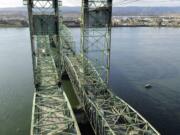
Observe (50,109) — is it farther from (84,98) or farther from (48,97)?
(84,98)

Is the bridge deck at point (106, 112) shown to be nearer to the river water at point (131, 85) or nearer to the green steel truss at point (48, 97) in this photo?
the green steel truss at point (48, 97)

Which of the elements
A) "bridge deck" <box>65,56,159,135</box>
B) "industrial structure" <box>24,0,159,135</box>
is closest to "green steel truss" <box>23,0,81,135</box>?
"industrial structure" <box>24,0,159,135</box>

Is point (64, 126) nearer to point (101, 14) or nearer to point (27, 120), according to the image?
point (27, 120)

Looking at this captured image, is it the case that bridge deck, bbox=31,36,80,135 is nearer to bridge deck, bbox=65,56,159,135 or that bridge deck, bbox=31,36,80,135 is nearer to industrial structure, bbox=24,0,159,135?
industrial structure, bbox=24,0,159,135

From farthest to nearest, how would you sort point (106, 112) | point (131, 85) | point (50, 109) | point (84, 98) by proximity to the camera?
point (131, 85)
point (84, 98)
point (106, 112)
point (50, 109)

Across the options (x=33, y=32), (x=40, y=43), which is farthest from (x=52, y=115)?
(x=40, y=43)

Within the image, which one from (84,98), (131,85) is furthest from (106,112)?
(131,85)
